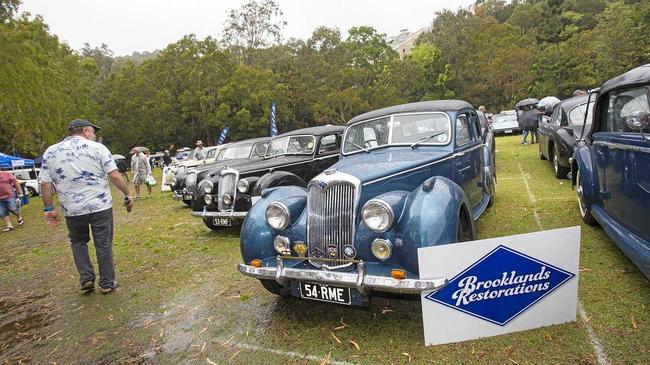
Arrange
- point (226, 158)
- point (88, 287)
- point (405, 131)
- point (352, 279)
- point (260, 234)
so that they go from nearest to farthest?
point (352, 279)
point (260, 234)
point (88, 287)
point (405, 131)
point (226, 158)

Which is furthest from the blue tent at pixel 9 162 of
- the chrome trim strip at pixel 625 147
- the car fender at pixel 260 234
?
the chrome trim strip at pixel 625 147

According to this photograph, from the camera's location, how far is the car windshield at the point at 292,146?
7.75 meters

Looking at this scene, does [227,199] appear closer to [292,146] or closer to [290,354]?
Answer: [292,146]

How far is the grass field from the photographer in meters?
2.76

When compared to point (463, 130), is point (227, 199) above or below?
below

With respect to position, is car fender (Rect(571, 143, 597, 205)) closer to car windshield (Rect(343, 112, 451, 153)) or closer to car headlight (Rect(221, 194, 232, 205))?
car windshield (Rect(343, 112, 451, 153))

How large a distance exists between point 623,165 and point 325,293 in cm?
287

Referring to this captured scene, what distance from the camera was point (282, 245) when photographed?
11.4 feet

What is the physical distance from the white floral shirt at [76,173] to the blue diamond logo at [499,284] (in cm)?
374

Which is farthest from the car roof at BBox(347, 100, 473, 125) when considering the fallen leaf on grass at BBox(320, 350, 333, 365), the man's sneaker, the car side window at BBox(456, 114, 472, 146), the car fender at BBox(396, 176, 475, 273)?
the man's sneaker

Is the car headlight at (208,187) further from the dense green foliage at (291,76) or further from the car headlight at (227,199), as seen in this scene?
the dense green foliage at (291,76)

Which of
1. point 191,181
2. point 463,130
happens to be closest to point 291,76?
point 191,181

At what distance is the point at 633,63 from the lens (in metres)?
34.2

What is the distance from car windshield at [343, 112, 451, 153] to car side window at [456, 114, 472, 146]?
224 millimetres
